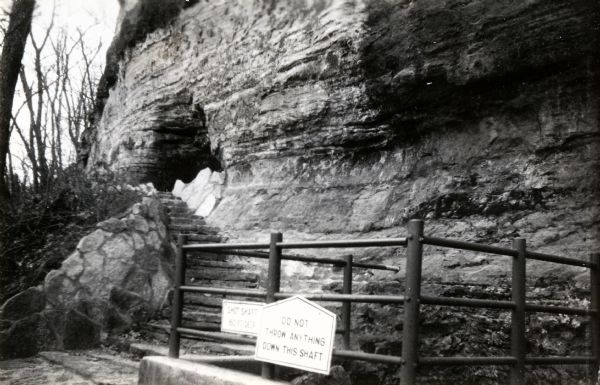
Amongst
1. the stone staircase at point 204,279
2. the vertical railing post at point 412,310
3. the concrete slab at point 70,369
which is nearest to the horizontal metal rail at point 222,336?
the vertical railing post at point 412,310

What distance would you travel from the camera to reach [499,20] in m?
7.02

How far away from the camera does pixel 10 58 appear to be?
27.4ft

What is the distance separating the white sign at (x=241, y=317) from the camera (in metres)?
3.66

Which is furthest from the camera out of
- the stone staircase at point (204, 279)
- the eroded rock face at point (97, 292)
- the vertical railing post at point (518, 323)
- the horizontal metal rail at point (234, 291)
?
the stone staircase at point (204, 279)

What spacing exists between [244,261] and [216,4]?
22.0ft

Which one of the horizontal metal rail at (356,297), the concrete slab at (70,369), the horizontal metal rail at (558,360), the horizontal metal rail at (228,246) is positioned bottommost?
the concrete slab at (70,369)

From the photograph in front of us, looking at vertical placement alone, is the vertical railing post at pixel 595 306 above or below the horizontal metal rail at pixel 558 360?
above

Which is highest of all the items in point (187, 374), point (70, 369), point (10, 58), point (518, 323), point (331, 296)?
point (10, 58)

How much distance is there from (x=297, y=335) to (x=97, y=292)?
4.84 m

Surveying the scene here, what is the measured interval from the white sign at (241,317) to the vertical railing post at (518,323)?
1.49m

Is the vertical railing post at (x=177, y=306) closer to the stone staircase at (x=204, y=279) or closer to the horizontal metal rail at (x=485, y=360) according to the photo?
the stone staircase at (x=204, y=279)

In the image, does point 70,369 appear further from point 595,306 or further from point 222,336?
point 595,306

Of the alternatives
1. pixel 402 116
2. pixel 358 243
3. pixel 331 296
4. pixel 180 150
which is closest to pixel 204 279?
pixel 402 116

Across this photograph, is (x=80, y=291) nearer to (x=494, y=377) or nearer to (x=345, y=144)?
(x=345, y=144)
